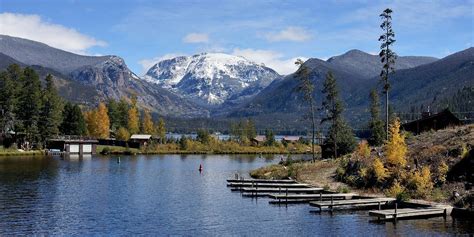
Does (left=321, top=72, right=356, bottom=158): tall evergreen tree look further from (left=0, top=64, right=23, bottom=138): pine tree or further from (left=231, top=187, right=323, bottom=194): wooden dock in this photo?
(left=0, top=64, right=23, bottom=138): pine tree

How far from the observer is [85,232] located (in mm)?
47688

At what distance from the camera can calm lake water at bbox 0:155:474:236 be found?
48812 mm

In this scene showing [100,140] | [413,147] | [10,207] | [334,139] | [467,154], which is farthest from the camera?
[100,140]

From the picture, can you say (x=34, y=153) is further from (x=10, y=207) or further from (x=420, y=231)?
(x=420, y=231)

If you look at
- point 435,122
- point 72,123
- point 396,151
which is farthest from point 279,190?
point 72,123

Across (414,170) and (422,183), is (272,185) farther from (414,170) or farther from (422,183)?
(422,183)

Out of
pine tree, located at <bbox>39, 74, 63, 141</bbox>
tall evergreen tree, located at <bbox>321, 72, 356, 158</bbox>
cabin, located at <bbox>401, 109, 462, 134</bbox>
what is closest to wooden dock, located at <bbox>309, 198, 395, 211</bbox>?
cabin, located at <bbox>401, 109, 462, 134</bbox>

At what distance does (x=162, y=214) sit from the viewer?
187 ft

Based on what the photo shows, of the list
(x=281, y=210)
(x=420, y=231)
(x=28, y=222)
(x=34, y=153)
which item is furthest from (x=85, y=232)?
(x=34, y=153)

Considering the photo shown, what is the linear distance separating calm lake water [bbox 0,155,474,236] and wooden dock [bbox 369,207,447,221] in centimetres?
120

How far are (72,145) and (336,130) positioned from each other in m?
93.9

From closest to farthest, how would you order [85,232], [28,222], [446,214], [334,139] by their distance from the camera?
[85,232]
[28,222]
[446,214]
[334,139]

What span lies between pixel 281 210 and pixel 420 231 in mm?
16590

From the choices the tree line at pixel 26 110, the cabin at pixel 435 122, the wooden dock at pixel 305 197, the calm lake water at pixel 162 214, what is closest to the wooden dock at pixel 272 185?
the calm lake water at pixel 162 214
